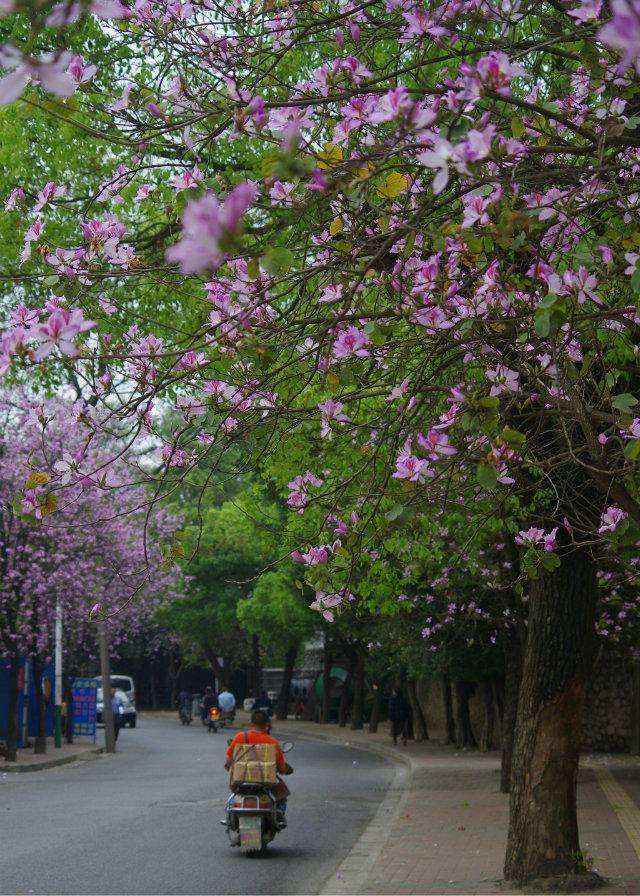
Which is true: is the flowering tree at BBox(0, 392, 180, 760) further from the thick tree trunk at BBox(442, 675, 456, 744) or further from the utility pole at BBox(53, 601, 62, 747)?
the thick tree trunk at BBox(442, 675, 456, 744)

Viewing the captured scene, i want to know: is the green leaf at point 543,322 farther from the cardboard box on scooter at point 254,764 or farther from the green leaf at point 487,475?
the cardboard box on scooter at point 254,764

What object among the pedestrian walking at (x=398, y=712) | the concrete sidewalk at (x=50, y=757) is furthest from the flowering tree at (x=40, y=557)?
the pedestrian walking at (x=398, y=712)

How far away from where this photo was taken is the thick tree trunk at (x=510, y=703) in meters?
18.9

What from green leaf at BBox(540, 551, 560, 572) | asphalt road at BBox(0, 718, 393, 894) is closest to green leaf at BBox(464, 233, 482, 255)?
green leaf at BBox(540, 551, 560, 572)

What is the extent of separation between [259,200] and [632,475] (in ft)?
7.54

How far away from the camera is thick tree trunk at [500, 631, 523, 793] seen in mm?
18922

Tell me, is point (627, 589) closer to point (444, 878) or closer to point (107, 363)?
point (444, 878)

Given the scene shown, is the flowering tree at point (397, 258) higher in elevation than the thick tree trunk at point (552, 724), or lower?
higher

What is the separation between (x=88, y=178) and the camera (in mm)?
13477

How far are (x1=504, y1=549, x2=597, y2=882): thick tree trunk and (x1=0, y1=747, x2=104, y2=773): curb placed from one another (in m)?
18.0

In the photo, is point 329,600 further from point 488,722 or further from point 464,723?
point 464,723

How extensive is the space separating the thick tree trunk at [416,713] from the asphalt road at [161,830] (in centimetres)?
1057

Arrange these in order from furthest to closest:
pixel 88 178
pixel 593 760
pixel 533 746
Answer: pixel 593 760, pixel 88 178, pixel 533 746

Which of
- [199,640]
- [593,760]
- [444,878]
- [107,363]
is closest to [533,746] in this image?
[444,878]
